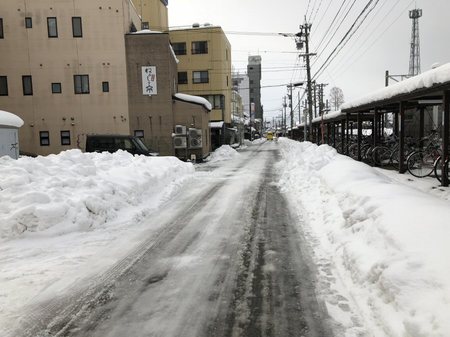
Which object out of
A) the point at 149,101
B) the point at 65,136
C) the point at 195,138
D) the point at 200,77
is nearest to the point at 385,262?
the point at 195,138

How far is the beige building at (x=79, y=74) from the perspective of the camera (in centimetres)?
3038

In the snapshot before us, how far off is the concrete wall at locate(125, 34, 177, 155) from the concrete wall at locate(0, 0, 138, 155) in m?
0.58

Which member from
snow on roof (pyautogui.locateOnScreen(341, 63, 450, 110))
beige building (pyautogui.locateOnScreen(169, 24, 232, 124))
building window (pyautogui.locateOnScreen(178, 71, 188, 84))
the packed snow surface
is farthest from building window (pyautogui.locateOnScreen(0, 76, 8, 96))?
snow on roof (pyautogui.locateOnScreen(341, 63, 450, 110))

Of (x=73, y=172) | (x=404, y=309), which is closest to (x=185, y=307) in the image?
(x=404, y=309)

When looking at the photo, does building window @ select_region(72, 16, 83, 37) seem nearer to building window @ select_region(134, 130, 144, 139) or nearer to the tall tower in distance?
building window @ select_region(134, 130, 144, 139)

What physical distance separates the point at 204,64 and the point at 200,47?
2.01 metres

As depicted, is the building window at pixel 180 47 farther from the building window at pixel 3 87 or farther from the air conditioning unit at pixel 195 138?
the building window at pixel 3 87

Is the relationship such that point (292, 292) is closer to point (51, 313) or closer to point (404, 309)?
point (404, 309)

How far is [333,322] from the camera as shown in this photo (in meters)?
4.05

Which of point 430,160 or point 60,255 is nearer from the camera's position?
point 60,255

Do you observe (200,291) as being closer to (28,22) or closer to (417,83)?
(417,83)

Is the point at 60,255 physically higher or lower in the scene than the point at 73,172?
lower

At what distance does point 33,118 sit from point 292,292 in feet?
100

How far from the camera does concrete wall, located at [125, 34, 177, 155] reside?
30.5 meters
